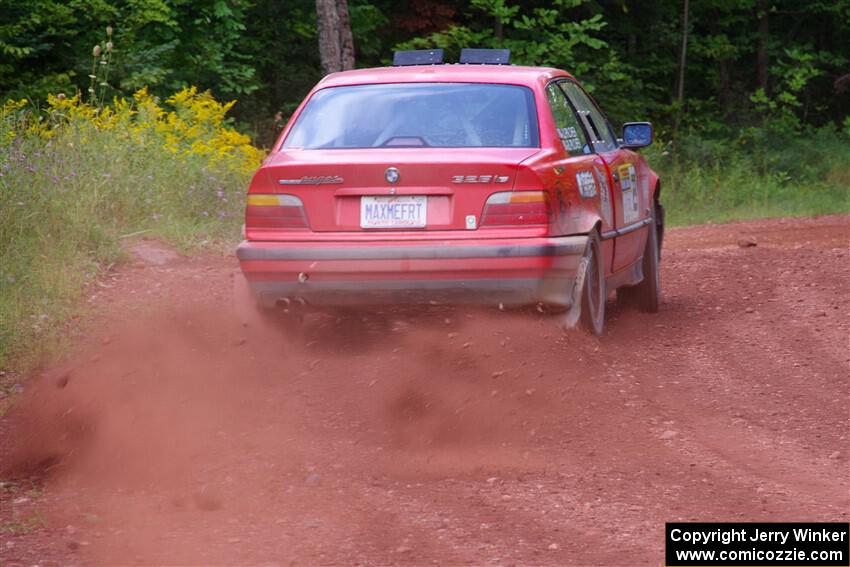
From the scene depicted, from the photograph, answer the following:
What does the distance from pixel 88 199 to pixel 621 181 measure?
14.6ft

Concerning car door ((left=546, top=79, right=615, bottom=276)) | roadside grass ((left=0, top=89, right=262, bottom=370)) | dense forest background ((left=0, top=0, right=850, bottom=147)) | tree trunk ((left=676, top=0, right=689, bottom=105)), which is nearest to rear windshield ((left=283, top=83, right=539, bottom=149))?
car door ((left=546, top=79, right=615, bottom=276))

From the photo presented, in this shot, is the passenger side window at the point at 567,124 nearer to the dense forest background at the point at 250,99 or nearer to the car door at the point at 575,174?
the car door at the point at 575,174

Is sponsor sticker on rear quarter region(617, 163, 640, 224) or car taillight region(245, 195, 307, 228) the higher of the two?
car taillight region(245, 195, 307, 228)

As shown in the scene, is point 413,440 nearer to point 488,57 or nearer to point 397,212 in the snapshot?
point 397,212

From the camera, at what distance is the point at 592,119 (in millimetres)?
8188

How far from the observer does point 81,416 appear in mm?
6066

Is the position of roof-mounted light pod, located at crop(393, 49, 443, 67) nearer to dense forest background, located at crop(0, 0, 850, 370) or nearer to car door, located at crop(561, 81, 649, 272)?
car door, located at crop(561, 81, 649, 272)

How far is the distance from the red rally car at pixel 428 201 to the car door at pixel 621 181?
61 cm

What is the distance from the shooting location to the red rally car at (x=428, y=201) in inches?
247

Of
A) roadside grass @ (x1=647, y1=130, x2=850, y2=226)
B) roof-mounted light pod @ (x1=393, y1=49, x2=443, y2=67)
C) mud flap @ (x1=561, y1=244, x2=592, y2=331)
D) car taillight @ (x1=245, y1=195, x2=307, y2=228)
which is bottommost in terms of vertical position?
roadside grass @ (x1=647, y1=130, x2=850, y2=226)

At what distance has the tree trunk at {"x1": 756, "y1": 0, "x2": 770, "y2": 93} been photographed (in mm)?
28453

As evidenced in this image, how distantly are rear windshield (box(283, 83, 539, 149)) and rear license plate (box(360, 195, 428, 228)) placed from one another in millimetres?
412

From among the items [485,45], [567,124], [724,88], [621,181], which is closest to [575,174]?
[567,124]

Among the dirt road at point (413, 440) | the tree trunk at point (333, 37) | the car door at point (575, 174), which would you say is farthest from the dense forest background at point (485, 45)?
the dirt road at point (413, 440)
